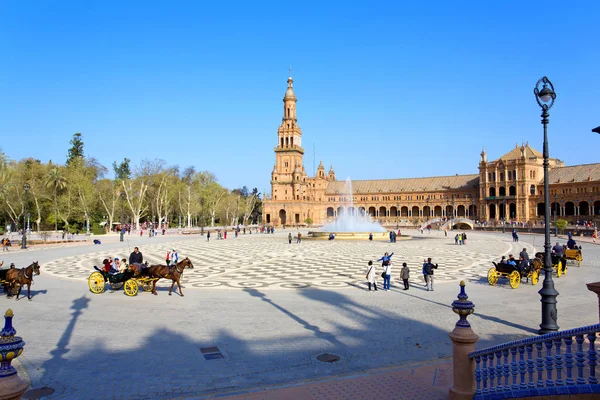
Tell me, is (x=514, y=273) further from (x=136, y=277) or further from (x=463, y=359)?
(x=136, y=277)

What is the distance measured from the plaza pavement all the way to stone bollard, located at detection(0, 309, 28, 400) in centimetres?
262

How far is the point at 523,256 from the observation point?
17516 mm

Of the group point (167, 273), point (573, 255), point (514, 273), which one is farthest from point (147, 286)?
point (573, 255)

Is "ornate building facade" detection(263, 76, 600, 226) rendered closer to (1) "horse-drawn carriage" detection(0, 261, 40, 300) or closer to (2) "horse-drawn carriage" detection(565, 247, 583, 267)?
(2) "horse-drawn carriage" detection(565, 247, 583, 267)

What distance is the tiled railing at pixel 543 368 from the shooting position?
468 centimetres

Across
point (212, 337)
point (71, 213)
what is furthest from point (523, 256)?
point (71, 213)

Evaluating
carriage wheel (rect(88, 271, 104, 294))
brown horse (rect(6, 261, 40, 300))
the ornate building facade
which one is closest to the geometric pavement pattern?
carriage wheel (rect(88, 271, 104, 294))

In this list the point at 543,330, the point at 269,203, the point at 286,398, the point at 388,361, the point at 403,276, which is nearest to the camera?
the point at 286,398

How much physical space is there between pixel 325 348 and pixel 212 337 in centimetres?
267

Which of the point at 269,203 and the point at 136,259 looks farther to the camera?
the point at 269,203

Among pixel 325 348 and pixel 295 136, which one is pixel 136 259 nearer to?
pixel 325 348

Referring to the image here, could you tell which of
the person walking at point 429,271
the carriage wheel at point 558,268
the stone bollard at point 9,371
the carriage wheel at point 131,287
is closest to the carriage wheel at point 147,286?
the carriage wheel at point 131,287

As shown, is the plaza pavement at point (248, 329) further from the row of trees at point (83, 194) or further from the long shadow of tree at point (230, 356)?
the row of trees at point (83, 194)

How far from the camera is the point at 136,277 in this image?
15.5m
